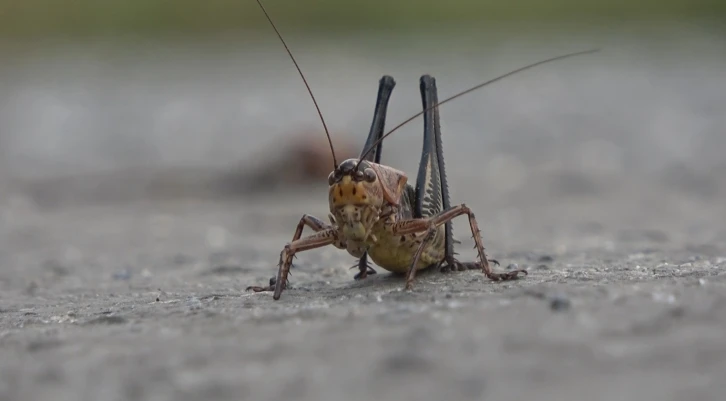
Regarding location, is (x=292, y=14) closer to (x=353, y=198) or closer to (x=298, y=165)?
(x=298, y=165)

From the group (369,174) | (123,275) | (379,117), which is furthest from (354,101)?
(369,174)

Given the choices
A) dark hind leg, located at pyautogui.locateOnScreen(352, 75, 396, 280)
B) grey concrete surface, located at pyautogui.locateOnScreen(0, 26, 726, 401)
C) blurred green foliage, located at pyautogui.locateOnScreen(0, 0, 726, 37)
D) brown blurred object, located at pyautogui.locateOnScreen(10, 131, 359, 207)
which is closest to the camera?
grey concrete surface, located at pyautogui.locateOnScreen(0, 26, 726, 401)

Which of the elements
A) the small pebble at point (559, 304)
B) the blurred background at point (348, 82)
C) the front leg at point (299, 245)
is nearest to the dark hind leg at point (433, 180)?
the front leg at point (299, 245)

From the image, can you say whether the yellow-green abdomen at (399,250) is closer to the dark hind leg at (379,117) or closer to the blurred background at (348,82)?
the dark hind leg at (379,117)

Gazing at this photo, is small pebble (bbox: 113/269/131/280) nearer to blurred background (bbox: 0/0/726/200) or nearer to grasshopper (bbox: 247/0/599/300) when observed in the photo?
grasshopper (bbox: 247/0/599/300)

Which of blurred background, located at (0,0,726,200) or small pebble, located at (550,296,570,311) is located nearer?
small pebble, located at (550,296,570,311)

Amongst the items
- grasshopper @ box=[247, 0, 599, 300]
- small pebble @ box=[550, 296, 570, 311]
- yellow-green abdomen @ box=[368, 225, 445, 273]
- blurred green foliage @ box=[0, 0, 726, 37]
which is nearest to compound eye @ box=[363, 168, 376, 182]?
grasshopper @ box=[247, 0, 599, 300]

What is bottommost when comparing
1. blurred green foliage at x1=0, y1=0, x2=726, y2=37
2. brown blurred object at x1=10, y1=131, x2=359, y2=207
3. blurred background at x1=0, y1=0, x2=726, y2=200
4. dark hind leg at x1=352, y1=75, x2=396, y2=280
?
dark hind leg at x1=352, y1=75, x2=396, y2=280
